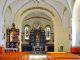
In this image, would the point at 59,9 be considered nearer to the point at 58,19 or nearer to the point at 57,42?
the point at 58,19

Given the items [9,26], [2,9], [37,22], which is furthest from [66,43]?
[37,22]

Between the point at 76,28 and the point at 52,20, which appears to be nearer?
the point at 76,28

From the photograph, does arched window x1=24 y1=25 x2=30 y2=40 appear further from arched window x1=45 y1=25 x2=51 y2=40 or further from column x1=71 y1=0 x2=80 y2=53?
column x1=71 y1=0 x2=80 y2=53

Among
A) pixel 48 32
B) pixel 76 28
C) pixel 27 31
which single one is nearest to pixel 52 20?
pixel 76 28

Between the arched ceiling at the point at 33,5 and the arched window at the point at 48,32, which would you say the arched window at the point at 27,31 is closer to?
the arched window at the point at 48,32

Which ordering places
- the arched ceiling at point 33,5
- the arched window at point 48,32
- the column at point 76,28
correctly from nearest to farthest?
1. the column at point 76,28
2. the arched ceiling at point 33,5
3. the arched window at point 48,32

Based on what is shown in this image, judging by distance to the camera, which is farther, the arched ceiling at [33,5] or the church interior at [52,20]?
the arched ceiling at [33,5]

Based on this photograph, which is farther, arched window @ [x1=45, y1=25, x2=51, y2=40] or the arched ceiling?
arched window @ [x1=45, y1=25, x2=51, y2=40]

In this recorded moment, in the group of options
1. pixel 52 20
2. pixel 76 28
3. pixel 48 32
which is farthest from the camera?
pixel 48 32

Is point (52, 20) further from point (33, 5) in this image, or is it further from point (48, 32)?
point (48, 32)

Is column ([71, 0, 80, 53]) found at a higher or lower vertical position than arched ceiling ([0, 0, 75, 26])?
lower

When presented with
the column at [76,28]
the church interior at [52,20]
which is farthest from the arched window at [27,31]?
the column at [76,28]

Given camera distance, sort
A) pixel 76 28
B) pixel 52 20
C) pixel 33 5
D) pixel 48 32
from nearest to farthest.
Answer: pixel 76 28 < pixel 33 5 < pixel 52 20 < pixel 48 32

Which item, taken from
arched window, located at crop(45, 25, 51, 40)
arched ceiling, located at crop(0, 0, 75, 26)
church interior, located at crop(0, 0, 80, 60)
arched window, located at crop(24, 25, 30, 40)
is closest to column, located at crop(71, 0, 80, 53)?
church interior, located at crop(0, 0, 80, 60)
